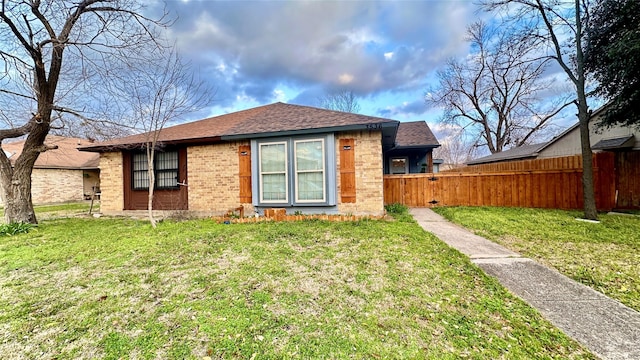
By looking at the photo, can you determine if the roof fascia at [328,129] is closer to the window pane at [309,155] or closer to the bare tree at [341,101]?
the window pane at [309,155]

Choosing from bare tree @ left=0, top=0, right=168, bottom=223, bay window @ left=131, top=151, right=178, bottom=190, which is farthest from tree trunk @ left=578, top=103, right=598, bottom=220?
bay window @ left=131, top=151, right=178, bottom=190

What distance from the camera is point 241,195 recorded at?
848cm

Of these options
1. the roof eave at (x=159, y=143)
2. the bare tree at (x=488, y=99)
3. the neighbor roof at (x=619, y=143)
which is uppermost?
the bare tree at (x=488, y=99)

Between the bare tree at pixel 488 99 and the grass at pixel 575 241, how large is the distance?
15482mm

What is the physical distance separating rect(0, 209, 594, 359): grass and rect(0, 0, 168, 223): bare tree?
13.5 feet

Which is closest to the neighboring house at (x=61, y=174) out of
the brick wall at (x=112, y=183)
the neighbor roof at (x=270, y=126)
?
the brick wall at (x=112, y=183)

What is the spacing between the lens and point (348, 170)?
764 centimetres

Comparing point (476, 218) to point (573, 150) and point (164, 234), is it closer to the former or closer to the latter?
point (164, 234)

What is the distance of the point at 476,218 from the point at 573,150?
33.2ft

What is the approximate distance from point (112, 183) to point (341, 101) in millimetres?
20430

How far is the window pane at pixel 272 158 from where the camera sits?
7.96m

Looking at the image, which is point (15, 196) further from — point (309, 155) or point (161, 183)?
point (309, 155)

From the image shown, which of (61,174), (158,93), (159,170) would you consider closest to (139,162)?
(159,170)

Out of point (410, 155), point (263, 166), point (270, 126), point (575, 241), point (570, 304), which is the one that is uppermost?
point (270, 126)
